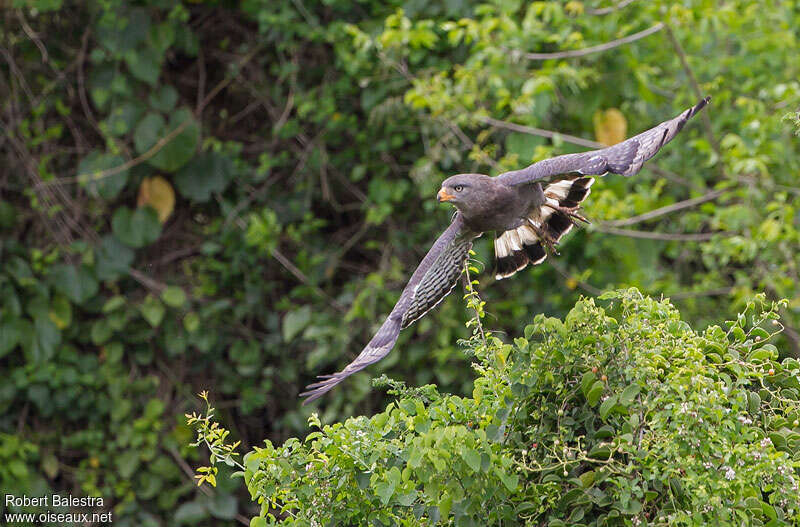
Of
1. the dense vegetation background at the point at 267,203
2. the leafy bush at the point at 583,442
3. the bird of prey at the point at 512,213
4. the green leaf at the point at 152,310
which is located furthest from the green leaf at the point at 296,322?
the leafy bush at the point at 583,442

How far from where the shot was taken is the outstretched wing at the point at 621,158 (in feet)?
8.41

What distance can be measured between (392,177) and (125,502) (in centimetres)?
239

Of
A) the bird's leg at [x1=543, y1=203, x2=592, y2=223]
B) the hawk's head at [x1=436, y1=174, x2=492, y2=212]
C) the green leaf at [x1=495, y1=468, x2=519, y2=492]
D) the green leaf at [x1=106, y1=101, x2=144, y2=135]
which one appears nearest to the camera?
the green leaf at [x1=495, y1=468, x2=519, y2=492]

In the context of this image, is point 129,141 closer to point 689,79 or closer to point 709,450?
point 689,79

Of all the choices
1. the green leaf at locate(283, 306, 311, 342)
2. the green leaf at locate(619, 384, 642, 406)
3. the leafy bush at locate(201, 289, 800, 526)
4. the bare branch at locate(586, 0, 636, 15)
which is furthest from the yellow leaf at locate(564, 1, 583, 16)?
the green leaf at locate(619, 384, 642, 406)

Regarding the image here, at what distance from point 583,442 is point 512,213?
3.99ft

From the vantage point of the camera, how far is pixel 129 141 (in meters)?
5.64

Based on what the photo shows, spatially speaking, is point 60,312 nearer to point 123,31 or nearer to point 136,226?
point 136,226

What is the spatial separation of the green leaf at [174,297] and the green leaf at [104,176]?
62 centimetres

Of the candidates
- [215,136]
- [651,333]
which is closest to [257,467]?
[651,333]

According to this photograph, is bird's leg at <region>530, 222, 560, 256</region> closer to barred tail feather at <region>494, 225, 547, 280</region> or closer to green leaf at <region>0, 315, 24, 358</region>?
barred tail feather at <region>494, 225, 547, 280</region>

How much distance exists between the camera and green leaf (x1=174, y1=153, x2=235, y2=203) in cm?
574

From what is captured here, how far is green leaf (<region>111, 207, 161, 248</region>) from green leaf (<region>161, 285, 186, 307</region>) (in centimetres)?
31

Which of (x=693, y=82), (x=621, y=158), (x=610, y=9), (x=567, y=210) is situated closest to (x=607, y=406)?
(x=621, y=158)
